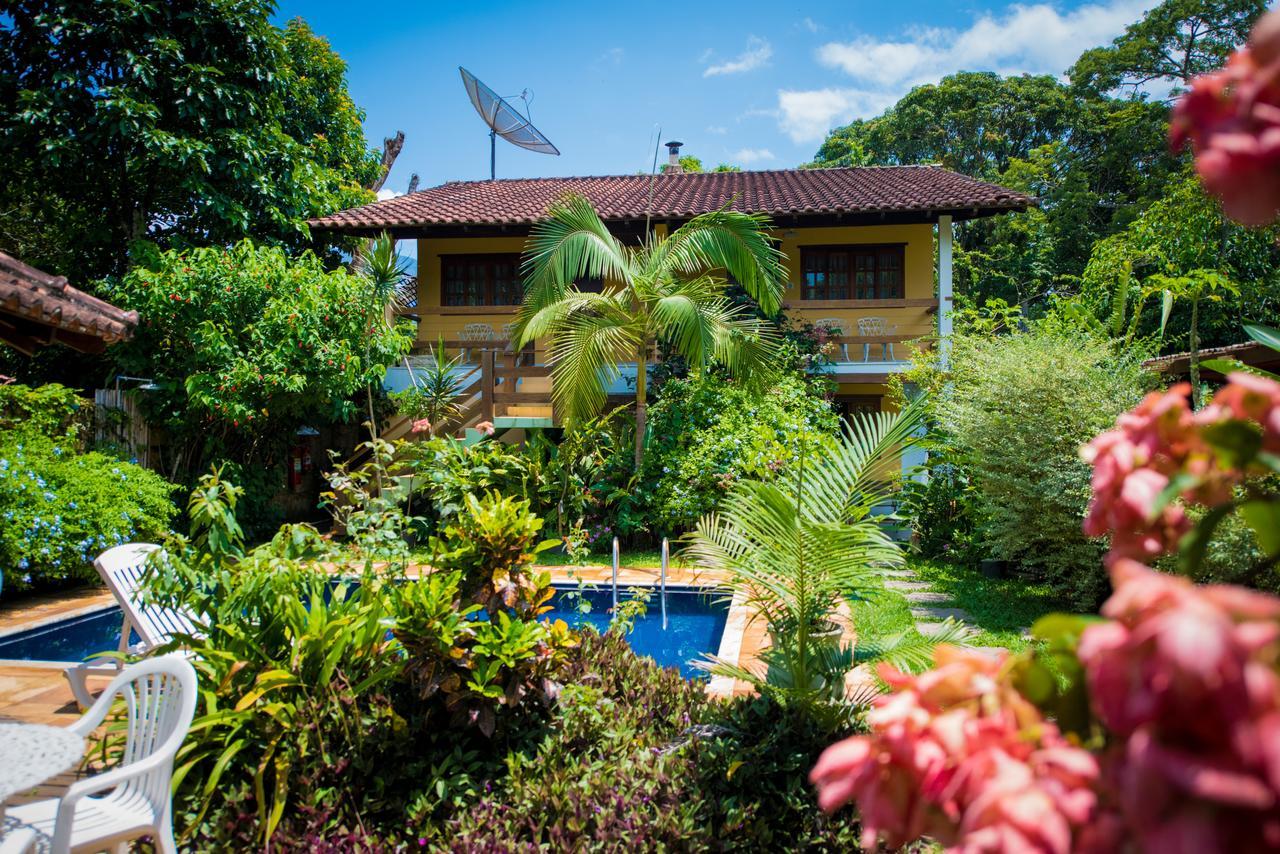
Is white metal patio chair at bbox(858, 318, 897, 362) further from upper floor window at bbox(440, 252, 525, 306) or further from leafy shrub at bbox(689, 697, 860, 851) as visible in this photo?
leafy shrub at bbox(689, 697, 860, 851)

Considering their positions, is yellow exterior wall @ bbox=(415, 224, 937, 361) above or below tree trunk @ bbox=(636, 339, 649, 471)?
above

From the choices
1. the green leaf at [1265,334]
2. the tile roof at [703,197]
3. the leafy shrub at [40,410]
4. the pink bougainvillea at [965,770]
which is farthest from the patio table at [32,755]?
the tile roof at [703,197]

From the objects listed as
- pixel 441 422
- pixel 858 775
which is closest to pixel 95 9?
pixel 441 422

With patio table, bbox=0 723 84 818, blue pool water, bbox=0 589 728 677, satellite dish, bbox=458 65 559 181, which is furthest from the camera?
satellite dish, bbox=458 65 559 181

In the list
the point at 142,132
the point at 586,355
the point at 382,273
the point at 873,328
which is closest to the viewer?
the point at 586,355

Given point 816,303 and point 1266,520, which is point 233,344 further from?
point 1266,520

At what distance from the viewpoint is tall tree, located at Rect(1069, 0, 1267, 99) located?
24.2 m

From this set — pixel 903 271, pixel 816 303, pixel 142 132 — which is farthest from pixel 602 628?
pixel 903 271

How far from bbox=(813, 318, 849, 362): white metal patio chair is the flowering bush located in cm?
1333

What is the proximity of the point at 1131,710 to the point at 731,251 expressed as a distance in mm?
10936

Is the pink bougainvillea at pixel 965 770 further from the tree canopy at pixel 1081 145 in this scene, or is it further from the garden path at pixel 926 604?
the tree canopy at pixel 1081 145

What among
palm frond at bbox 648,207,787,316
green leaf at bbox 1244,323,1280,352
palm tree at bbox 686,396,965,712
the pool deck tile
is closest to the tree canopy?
palm frond at bbox 648,207,787,316

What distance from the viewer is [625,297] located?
1177cm

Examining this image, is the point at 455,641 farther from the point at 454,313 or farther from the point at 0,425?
the point at 454,313
